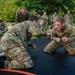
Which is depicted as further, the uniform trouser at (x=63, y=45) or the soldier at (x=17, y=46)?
the uniform trouser at (x=63, y=45)

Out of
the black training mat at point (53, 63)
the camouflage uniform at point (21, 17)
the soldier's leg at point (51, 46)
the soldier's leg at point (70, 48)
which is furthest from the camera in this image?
the camouflage uniform at point (21, 17)

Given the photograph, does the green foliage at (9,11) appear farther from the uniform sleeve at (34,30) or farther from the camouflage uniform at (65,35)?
the uniform sleeve at (34,30)

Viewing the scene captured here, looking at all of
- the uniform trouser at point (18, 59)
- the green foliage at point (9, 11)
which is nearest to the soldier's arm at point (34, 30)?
the uniform trouser at point (18, 59)

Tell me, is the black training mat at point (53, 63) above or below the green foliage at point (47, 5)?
above

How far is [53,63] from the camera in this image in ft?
16.4

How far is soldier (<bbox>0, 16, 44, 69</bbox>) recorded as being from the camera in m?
4.53

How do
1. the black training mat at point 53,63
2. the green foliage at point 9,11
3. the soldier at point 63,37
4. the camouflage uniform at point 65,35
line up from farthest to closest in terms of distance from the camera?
the green foliage at point 9,11 < the camouflage uniform at point 65,35 < the soldier at point 63,37 < the black training mat at point 53,63

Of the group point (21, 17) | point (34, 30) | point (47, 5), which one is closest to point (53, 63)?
point (34, 30)

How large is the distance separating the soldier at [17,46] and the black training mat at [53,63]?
0.20m

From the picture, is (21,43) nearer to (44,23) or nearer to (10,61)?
(10,61)

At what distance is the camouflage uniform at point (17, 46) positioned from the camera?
453 cm

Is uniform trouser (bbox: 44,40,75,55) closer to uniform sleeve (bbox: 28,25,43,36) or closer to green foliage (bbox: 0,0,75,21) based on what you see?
uniform sleeve (bbox: 28,25,43,36)

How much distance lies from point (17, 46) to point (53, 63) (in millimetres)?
801

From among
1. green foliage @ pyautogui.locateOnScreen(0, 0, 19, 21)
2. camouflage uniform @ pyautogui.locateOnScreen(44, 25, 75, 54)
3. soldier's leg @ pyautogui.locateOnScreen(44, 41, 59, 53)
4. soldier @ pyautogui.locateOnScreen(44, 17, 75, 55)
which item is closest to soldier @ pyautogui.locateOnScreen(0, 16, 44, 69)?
soldier @ pyautogui.locateOnScreen(44, 17, 75, 55)
